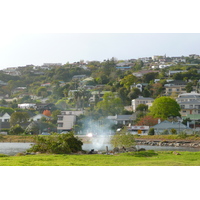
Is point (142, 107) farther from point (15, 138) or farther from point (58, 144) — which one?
point (58, 144)

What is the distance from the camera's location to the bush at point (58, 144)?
11.8m

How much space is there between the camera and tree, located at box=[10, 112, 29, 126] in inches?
885

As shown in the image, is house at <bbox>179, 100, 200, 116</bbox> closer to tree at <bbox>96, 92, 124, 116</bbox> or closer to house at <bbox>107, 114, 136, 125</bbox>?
house at <bbox>107, 114, 136, 125</bbox>

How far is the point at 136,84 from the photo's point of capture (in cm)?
2769

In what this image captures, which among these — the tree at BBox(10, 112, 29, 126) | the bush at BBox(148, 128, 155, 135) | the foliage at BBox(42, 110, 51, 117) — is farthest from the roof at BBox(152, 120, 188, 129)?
the tree at BBox(10, 112, 29, 126)

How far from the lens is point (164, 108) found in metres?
24.7

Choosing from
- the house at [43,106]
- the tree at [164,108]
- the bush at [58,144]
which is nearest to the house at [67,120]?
the house at [43,106]

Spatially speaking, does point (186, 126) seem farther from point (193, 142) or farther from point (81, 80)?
point (81, 80)

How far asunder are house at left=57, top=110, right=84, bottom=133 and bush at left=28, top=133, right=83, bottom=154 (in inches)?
349

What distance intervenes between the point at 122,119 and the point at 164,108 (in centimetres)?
271

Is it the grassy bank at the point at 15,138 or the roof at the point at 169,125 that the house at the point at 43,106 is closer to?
the grassy bank at the point at 15,138

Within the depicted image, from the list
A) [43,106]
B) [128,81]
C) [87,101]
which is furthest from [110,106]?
[128,81]
